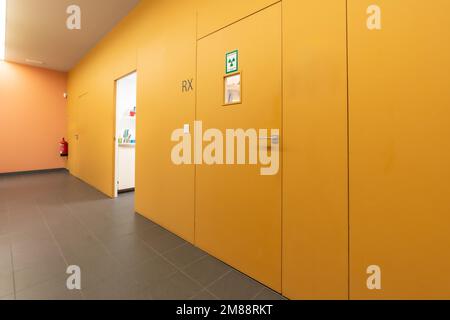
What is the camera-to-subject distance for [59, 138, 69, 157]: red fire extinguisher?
20.1 feet

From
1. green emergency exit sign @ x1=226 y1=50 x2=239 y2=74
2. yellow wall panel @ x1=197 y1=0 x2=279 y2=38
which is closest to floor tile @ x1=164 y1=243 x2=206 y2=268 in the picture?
green emergency exit sign @ x1=226 y1=50 x2=239 y2=74

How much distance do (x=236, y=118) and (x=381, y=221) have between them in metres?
1.20

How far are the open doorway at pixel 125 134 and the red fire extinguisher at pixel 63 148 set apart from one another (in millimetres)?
3599

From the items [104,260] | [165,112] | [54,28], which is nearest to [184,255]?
[104,260]

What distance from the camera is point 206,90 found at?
77.1 inches

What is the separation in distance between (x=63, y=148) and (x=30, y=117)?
115 cm

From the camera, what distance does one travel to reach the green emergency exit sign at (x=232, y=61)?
5.57ft

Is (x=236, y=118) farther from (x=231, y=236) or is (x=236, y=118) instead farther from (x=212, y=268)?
(x=212, y=268)

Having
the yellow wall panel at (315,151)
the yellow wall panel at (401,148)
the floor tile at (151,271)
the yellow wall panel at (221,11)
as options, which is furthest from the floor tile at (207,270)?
the yellow wall panel at (221,11)

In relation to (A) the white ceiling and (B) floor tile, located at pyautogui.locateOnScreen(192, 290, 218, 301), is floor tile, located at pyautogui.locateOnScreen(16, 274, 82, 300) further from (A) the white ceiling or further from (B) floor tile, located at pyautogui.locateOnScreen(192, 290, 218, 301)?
(A) the white ceiling

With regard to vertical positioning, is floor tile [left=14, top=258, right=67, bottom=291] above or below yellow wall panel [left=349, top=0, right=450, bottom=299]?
below

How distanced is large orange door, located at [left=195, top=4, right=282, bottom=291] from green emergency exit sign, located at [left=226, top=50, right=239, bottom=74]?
3 centimetres

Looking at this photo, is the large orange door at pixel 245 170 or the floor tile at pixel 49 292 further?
the large orange door at pixel 245 170

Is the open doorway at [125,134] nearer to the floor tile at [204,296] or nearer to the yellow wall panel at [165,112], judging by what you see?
the yellow wall panel at [165,112]
